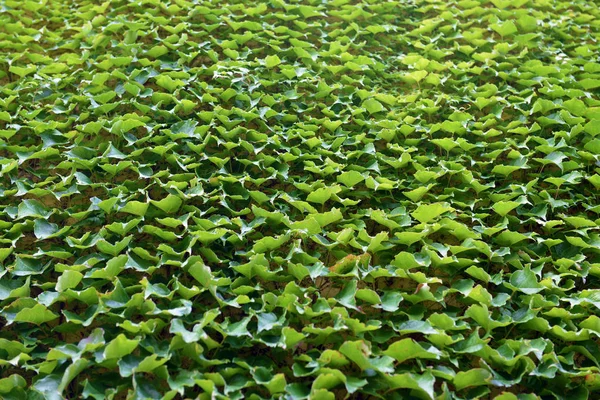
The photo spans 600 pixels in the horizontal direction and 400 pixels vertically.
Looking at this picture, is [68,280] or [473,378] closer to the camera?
Result: [473,378]

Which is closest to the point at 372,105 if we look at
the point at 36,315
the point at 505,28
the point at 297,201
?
the point at 297,201

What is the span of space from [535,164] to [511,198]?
0.30m

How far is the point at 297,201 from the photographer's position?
6.86ft

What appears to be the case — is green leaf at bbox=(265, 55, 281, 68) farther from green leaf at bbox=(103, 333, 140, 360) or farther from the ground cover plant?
green leaf at bbox=(103, 333, 140, 360)

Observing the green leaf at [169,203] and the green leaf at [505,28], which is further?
the green leaf at [505,28]

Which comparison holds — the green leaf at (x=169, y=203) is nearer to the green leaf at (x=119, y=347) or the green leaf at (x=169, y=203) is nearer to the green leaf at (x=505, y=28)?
the green leaf at (x=119, y=347)

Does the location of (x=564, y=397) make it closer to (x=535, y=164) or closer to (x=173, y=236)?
(x=535, y=164)

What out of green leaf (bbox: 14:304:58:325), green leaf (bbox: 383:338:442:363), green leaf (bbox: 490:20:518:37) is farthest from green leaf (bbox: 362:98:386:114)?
green leaf (bbox: 14:304:58:325)

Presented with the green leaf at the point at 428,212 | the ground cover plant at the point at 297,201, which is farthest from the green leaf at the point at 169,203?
the green leaf at the point at 428,212

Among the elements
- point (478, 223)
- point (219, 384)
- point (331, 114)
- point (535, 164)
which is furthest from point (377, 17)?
point (219, 384)

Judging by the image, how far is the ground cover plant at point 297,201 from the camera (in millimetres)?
1638

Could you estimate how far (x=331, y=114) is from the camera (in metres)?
2.54

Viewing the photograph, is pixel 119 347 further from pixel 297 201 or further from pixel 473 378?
pixel 473 378

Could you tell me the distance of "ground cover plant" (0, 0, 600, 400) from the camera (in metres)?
1.64
